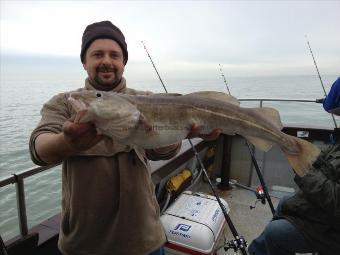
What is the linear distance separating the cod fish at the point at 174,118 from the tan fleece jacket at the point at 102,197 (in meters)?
0.21

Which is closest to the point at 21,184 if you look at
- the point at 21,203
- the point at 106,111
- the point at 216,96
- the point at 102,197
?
the point at 21,203

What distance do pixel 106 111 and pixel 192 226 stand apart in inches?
94.5

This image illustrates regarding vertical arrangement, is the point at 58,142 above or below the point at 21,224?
above

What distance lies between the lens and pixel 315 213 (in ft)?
9.98

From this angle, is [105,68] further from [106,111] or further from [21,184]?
[21,184]

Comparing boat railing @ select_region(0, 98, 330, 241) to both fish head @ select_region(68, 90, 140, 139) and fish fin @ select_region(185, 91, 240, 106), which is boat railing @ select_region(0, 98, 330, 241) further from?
fish fin @ select_region(185, 91, 240, 106)

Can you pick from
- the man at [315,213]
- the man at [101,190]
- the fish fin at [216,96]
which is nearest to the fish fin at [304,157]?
the man at [315,213]

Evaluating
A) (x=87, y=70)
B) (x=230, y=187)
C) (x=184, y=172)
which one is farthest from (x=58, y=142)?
(x=230, y=187)

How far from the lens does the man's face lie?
7.98 feet

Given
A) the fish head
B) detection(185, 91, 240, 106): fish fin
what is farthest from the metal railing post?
detection(185, 91, 240, 106): fish fin

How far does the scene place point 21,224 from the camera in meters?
2.90

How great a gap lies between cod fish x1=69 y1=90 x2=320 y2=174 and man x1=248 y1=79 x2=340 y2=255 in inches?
14.5

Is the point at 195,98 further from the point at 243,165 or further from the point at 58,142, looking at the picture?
the point at 243,165

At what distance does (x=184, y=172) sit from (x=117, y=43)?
11.2 feet
